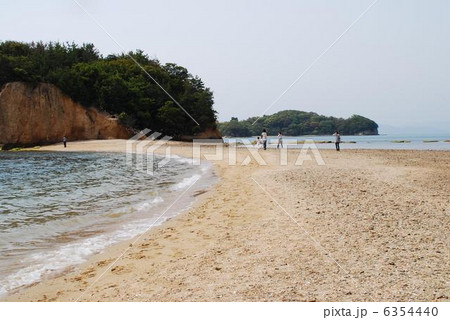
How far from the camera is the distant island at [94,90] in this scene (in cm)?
4947

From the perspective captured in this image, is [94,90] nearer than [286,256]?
No

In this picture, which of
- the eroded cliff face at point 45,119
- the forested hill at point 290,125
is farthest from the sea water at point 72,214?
the forested hill at point 290,125

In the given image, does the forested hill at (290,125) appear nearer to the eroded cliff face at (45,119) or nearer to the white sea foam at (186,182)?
the eroded cliff face at (45,119)

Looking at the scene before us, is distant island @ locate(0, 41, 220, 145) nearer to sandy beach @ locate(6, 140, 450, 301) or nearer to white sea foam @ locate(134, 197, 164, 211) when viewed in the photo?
white sea foam @ locate(134, 197, 164, 211)

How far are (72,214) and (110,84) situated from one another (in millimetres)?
46926

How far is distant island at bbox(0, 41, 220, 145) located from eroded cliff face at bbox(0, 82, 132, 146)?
0.42 ft

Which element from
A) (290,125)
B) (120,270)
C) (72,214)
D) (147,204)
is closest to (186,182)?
(147,204)

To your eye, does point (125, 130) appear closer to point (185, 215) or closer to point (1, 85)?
point (1, 85)

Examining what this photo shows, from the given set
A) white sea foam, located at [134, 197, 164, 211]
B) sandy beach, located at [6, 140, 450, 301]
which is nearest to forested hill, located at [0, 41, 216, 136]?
white sea foam, located at [134, 197, 164, 211]

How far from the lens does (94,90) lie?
53.2 m

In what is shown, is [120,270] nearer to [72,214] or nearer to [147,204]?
[72,214]

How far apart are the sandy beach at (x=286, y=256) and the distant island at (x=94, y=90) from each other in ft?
151

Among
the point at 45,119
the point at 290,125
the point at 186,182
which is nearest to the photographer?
the point at 186,182

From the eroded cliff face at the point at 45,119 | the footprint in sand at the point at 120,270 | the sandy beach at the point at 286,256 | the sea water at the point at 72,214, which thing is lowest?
the sea water at the point at 72,214
